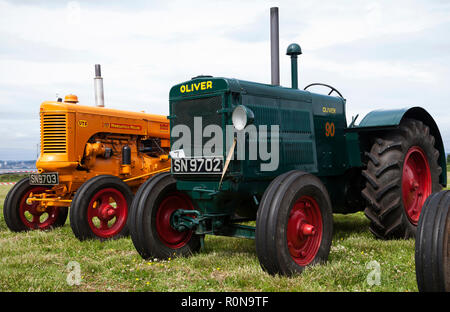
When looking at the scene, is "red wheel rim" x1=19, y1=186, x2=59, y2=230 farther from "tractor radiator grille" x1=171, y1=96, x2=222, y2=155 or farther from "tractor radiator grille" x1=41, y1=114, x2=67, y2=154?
"tractor radiator grille" x1=171, y1=96, x2=222, y2=155

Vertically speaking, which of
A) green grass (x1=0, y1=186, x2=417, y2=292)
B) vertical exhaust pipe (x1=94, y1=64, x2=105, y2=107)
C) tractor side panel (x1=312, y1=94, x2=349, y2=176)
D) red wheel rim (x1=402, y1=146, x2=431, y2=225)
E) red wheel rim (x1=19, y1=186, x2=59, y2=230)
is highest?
vertical exhaust pipe (x1=94, y1=64, x2=105, y2=107)

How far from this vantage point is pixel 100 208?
6559 mm

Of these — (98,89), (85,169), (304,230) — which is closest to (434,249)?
(304,230)

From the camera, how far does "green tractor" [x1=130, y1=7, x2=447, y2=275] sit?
4297 mm

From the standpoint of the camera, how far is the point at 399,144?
5707 mm

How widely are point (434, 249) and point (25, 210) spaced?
6.75 m

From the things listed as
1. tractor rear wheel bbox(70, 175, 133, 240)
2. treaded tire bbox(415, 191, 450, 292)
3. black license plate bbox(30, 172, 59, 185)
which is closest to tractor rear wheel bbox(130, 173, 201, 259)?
tractor rear wheel bbox(70, 175, 133, 240)

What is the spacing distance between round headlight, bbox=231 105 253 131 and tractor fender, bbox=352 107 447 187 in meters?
2.35

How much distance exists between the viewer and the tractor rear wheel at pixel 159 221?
16.0ft

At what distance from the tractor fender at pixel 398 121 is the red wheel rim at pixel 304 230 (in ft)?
6.64

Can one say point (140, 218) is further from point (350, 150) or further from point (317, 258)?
point (350, 150)

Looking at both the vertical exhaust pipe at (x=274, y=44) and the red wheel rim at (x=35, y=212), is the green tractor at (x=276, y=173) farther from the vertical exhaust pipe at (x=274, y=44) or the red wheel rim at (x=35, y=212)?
the red wheel rim at (x=35, y=212)

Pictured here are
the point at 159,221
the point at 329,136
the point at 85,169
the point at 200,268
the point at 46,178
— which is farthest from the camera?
the point at 85,169

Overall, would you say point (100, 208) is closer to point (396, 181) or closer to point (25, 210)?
point (25, 210)
